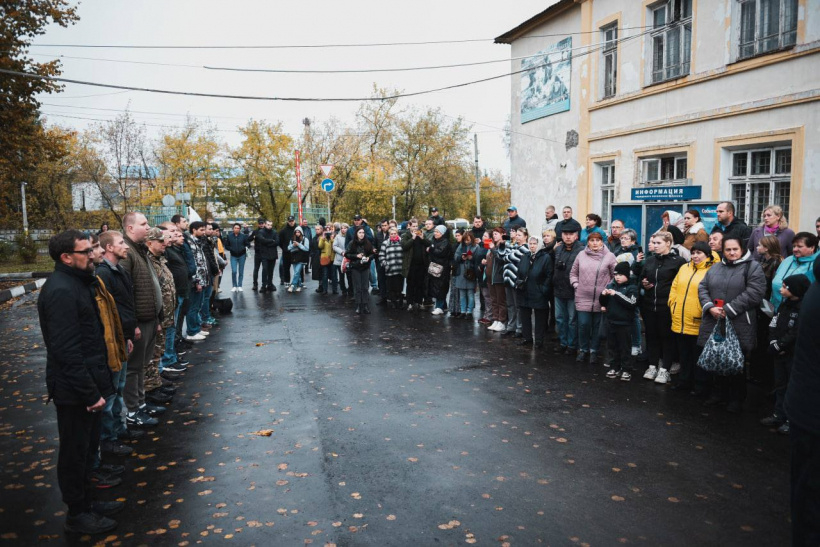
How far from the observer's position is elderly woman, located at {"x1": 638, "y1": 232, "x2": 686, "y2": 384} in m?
8.10

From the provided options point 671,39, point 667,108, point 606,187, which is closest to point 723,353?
point 667,108

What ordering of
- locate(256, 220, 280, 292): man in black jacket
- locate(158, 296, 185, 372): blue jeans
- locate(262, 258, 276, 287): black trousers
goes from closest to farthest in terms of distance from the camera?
locate(158, 296, 185, 372): blue jeans, locate(256, 220, 280, 292): man in black jacket, locate(262, 258, 276, 287): black trousers

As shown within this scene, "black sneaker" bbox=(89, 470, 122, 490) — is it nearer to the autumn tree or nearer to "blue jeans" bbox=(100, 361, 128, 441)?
"blue jeans" bbox=(100, 361, 128, 441)

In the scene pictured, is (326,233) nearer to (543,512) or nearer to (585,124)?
(585,124)

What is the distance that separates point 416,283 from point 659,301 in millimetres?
7687

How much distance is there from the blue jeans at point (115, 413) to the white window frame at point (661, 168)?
549 inches

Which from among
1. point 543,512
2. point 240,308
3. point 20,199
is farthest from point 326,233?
point 20,199

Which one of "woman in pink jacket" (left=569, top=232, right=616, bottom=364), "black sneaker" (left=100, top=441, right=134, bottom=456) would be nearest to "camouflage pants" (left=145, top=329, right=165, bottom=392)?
"black sneaker" (left=100, top=441, right=134, bottom=456)

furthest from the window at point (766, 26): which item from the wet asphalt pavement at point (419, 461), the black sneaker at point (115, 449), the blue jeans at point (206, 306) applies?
the black sneaker at point (115, 449)

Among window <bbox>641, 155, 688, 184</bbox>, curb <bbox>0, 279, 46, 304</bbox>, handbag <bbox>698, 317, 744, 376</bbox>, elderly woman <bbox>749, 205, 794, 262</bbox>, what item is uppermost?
window <bbox>641, 155, 688, 184</bbox>

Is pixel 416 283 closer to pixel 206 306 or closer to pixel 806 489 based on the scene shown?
pixel 206 306

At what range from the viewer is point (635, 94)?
666 inches

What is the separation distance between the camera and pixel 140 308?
6.70 metres

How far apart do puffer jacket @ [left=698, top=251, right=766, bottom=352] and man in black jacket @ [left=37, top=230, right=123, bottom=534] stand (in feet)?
20.9
